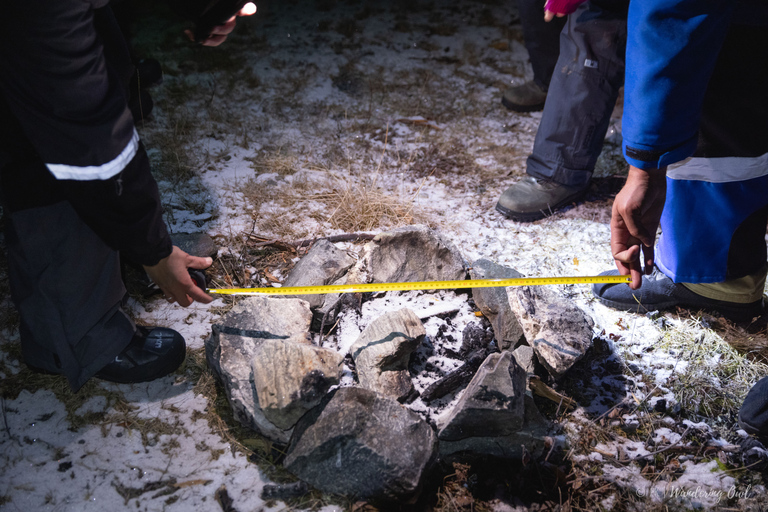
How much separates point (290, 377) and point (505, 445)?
3.03 feet

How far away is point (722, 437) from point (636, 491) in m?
0.55

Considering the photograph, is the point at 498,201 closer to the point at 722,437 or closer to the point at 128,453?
the point at 722,437

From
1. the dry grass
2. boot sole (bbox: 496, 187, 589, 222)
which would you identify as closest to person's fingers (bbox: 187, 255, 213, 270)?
boot sole (bbox: 496, 187, 589, 222)

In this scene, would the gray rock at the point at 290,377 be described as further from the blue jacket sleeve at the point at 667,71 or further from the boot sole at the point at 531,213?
the boot sole at the point at 531,213

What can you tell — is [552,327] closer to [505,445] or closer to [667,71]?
[505,445]

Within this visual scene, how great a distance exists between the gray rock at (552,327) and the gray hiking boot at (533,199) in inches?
40.9

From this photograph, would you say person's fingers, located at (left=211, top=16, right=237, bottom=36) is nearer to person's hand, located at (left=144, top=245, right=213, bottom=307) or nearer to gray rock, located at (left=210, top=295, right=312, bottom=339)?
person's hand, located at (left=144, top=245, right=213, bottom=307)

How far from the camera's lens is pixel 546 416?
2.11 meters

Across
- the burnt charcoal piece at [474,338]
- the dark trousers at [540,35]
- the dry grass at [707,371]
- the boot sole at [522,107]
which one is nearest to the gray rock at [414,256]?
the burnt charcoal piece at [474,338]

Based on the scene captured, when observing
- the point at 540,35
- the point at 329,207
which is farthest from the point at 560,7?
the point at 329,207

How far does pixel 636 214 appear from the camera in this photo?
6.30 ft

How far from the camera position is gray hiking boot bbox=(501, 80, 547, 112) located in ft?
14.8

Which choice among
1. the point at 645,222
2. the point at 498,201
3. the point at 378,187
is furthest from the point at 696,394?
the point at 378,187

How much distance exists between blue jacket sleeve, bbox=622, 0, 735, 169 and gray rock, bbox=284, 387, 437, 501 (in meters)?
1.38
